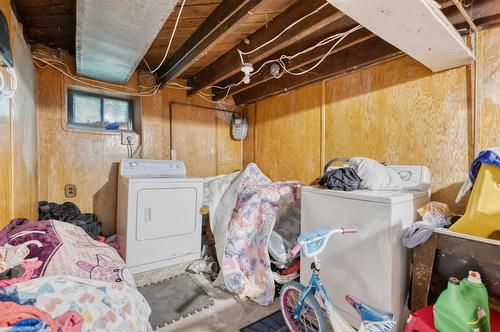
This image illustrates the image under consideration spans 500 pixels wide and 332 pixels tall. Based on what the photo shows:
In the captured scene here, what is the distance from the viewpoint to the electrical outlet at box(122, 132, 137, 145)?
3004 millimetres

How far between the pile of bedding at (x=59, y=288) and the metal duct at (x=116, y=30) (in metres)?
1.33

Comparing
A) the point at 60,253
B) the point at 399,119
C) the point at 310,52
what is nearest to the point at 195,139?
the point at 310,52

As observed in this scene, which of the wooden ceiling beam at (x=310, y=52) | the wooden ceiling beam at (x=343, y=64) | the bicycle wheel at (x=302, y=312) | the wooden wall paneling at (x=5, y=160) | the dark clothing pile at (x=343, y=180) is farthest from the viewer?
the wooden ceiling beam at (x=343, y=64)

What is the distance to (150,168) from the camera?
2.80 m

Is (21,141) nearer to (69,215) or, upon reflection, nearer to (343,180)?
(69,215)

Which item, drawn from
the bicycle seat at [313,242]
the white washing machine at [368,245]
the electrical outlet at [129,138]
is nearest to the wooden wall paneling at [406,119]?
the white washing machine at [368,245]

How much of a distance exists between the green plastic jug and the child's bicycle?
0.84 feet

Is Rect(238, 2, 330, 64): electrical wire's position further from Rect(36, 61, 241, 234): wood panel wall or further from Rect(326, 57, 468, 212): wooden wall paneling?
Rect(36, 61, 241, 234): wood panel wall

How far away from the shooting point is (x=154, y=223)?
7.84 feet

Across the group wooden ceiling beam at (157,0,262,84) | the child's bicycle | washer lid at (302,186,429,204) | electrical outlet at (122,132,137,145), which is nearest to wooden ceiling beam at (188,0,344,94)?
wooden ceiling beam at (157,0,262,84)

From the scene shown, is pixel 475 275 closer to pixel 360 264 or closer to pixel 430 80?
pixel 360 264

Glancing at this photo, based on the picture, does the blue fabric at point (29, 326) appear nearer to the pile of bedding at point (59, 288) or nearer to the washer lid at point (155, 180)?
the pile of bedding at point (59, 288)

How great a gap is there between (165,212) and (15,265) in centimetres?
143

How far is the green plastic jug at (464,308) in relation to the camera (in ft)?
3.83
